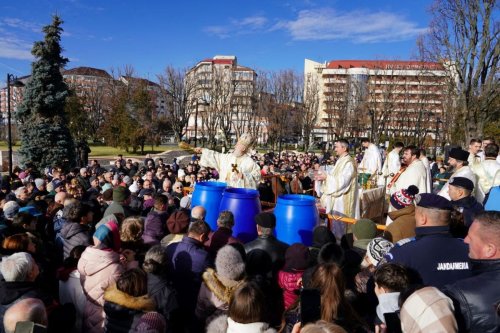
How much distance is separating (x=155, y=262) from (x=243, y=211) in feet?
7.61

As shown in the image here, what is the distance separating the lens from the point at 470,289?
2.04 metres

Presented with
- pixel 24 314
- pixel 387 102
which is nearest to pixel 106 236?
pixel 24 314

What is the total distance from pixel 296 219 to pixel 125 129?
116 feet

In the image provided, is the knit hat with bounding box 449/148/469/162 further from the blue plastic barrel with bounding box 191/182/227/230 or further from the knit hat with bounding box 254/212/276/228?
the blue plastic barrel with bounding box 191/182/227/230

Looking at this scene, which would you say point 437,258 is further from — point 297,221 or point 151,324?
point 297,221

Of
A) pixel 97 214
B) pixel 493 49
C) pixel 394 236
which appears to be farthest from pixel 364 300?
pixel 493 49

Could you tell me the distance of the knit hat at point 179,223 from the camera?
4.79 metres

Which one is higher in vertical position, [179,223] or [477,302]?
[477,302]

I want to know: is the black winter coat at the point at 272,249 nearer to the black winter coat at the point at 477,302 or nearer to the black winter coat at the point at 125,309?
the black winter coat at the point at 125,309

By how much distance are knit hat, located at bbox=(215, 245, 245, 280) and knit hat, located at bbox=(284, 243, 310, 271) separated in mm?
574

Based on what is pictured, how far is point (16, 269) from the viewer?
3.11 meters

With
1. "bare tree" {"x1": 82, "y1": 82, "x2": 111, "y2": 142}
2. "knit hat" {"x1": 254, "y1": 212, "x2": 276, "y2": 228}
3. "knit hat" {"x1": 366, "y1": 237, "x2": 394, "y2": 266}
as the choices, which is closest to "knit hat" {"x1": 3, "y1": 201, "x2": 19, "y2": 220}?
"knit hat" {"x1": 254, "y1": 212, "x2": 276, "y2": 228}

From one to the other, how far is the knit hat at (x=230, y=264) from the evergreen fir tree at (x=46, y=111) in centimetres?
1873

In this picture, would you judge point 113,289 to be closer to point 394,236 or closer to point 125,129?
point 394,236
